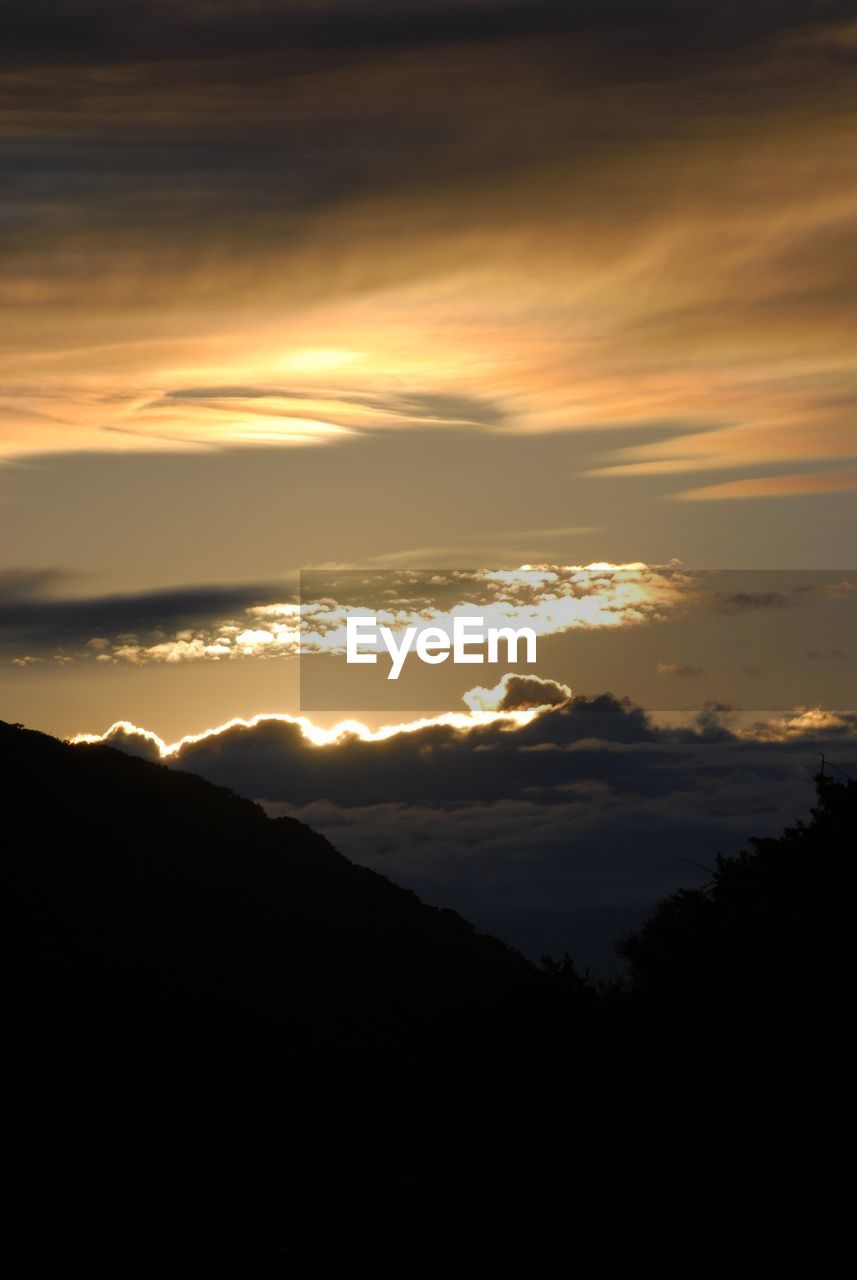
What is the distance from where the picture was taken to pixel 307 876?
5916 cm

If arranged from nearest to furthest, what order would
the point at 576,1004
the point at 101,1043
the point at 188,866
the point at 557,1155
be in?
the point at 557,1155, the point at 576,1004, the point at 101,1043, the point at 188,866

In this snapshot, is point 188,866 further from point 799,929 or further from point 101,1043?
point 799,929

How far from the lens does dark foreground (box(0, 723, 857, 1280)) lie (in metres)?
25.9

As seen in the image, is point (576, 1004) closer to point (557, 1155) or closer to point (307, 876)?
point (557, 1155)

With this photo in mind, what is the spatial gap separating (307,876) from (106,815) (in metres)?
8.66

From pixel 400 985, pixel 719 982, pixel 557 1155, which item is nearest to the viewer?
pixel 557 1155

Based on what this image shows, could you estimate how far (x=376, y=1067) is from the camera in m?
41.5

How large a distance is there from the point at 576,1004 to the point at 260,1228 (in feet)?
43.7

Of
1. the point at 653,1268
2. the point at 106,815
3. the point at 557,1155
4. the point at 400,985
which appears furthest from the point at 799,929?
the point at 106,815

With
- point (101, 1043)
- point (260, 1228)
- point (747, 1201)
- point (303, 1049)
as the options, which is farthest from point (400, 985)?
point (747, 1201)

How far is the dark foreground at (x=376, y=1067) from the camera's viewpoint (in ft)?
84.9

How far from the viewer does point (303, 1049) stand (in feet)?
144

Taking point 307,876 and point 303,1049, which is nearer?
point 303,1049

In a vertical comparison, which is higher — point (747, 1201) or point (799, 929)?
point (799, 929)
